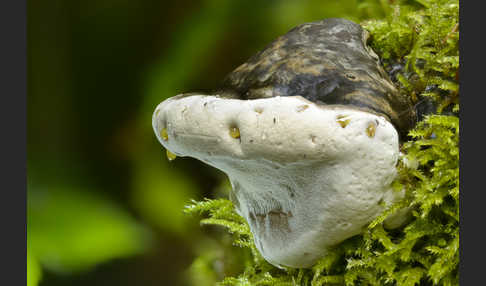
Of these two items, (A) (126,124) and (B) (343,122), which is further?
(A) (126,124)

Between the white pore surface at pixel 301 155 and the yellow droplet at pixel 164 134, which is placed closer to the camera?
the white pore surface at pixel 301 155

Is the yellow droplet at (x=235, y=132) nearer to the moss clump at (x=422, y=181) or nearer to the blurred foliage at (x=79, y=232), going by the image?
the moss clump at (x=422, y=181)

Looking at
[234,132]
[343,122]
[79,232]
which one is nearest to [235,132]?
[234,132]

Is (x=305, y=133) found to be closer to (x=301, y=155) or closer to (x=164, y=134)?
(x=301, y=155)

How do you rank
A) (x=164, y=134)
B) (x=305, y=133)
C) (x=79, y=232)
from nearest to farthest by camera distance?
1. (x=305, y=133)
2. (x=164, y=134)
3. (x=79, y=232)

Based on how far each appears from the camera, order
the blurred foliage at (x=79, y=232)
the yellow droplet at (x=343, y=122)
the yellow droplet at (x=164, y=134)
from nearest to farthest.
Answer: the yellow droplet at (x=343, y=122) → the yellow droplet at (x=164, y=134) → the blurred foliage at (x=79, y=232)

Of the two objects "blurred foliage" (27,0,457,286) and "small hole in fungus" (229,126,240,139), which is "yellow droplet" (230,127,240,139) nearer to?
"small hole in fungus" (229,126,240,139)

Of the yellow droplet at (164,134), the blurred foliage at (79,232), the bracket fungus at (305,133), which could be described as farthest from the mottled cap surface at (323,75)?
the blurred foliage at (79,232)
